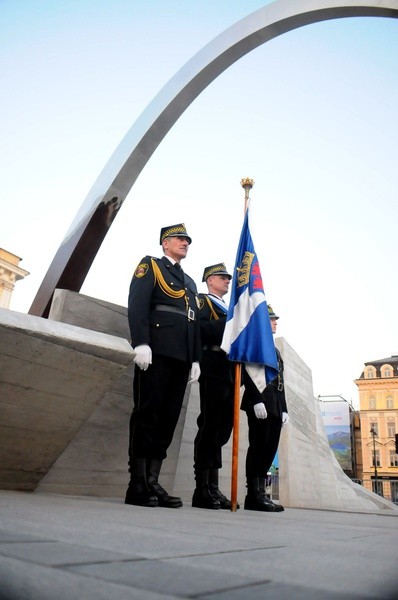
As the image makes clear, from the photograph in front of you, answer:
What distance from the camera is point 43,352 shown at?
2.29 meters

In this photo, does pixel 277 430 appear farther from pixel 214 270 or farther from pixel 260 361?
pixel 214 270

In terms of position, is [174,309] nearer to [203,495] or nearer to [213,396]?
[213,396]

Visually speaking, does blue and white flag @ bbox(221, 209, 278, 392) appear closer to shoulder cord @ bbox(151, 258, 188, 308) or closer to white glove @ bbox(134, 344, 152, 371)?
shoulder cord @ bbox(151, 258, 188, 308)

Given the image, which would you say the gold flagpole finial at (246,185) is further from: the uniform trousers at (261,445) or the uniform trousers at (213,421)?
the uniform trousers at (261,445)

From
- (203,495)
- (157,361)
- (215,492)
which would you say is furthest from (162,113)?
(203,495)

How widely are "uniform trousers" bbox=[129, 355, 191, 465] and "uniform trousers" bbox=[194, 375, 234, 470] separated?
0.49 m

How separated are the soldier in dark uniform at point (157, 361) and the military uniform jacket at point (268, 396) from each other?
598 millimetres

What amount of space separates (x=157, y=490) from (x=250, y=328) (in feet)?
4.78

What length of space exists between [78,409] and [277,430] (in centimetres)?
196

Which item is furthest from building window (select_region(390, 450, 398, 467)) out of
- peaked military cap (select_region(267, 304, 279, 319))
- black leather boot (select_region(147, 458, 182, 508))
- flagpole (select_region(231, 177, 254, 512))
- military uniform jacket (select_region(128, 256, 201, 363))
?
black leather boot (select_region(147, 458, 182, 508))

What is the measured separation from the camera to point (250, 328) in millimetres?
3771

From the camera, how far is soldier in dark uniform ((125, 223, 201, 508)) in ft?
9.39

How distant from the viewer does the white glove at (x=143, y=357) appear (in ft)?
9.41

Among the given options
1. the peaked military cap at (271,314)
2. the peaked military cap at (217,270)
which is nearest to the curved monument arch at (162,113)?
the peaked military cap at (217,270)
